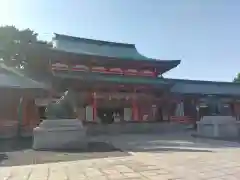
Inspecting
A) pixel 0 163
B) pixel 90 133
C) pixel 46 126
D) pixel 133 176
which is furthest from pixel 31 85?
pixel 133 176

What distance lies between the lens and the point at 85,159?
6.68m

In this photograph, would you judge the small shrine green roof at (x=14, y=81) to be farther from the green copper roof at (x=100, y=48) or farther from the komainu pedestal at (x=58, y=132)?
the komainu pedestal at (x=58, y=132)

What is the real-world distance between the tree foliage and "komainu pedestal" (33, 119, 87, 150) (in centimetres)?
1790

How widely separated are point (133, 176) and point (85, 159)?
229cm

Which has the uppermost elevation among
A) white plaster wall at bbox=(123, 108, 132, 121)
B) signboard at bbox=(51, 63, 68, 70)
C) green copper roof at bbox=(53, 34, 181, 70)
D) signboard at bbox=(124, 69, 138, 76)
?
green copper roof at bbox=(53, 34, 181, 70)

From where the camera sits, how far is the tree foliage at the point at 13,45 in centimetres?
2573

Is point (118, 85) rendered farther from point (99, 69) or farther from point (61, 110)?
point (61, 110)

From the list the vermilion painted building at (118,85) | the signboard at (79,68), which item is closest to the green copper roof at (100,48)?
the vermilion painted building at (118,85)

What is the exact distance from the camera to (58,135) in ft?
29.1

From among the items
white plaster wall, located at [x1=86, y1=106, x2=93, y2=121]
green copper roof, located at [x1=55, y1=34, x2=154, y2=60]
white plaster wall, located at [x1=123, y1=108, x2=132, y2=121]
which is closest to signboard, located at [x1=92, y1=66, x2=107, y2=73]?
green copper roof, located at [x1=55, y1=34, x2=154, y2=60]

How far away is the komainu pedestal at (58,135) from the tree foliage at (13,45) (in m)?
17.9

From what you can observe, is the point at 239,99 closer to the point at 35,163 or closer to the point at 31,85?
the point at 31,85

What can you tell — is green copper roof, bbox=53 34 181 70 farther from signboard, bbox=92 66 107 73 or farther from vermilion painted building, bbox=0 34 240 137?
signboard, bbox=92 66 107 73

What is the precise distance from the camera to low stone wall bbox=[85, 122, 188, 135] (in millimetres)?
16641
